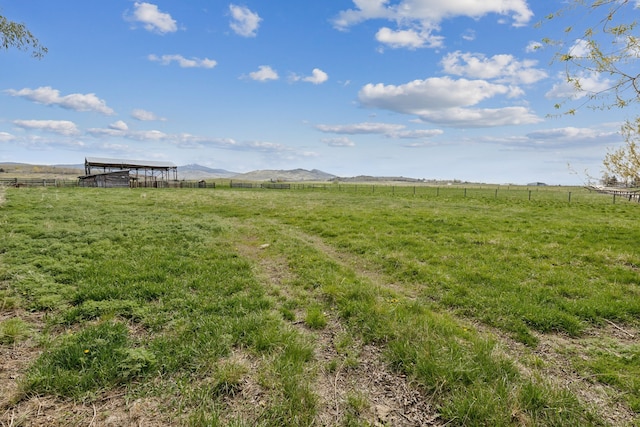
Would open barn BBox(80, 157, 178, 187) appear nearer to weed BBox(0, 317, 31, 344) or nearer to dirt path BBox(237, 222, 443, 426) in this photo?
weed BBox(0, 317, 31, 344)

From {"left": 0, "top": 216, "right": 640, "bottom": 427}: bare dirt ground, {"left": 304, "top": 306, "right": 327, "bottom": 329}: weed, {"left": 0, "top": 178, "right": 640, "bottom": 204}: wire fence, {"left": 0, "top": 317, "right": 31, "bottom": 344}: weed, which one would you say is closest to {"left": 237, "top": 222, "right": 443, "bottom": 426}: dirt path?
{"left": 0, "top": 216, "right": 640, "bottom": 427}: bare dirt ground

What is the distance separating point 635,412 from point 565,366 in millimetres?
948

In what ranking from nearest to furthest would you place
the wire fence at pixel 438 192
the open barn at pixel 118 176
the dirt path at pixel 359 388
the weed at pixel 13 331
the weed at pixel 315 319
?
the dirt path at pixel 359 388 < the weed at pixel 13 331 < the weed at pixel 315 319 < the wire fence at pixel 438 192 < the open barn at pixel 118 176

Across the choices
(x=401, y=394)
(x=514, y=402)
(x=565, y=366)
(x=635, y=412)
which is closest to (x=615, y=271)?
(x=565, y=366)

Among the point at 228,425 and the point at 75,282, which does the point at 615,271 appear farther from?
the point at 75,282

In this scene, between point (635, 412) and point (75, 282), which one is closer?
point (635, 412)

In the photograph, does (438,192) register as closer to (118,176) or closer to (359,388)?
(359,388)

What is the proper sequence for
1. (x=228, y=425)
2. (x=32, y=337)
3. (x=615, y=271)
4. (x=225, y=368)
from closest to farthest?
(x=228, y=425)
(x=225, y=368)
(x=32, y=337)
(x=615, y=271)

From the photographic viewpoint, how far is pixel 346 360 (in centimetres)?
450

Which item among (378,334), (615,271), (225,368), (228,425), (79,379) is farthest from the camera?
(615,271)

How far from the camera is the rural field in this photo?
3506mm

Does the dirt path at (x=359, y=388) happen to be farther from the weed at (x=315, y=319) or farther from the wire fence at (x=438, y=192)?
the wire fence at (x=438, y=192)

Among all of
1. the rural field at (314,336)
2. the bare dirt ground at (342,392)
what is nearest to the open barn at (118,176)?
Answer: the rural field at (314,336)

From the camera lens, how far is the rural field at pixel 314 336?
11.5 ft
